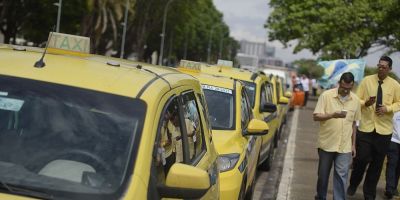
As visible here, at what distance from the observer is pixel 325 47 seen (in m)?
38.3

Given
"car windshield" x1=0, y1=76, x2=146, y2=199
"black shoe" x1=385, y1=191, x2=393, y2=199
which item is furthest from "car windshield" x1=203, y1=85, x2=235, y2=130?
"car windshield" x1=0, y1=76, x2=146, y2=199

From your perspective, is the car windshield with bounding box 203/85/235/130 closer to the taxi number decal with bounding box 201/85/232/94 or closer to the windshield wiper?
the taxi number decal with bounding box 201/85/232/94

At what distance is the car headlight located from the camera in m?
6.60

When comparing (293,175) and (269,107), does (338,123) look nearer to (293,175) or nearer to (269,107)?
(269,107)

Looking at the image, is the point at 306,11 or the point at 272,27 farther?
the point at 272,27

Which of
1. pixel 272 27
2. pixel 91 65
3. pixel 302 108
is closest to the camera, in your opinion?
pixel 91 65

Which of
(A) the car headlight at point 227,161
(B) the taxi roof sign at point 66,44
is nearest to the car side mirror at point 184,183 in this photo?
(B) the taxi roof sign at point 66,44

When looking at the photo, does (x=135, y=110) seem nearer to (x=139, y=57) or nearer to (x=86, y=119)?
(x=86, y=119)

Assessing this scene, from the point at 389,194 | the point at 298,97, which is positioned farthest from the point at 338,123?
the point at 298,97

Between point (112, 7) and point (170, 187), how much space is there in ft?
130

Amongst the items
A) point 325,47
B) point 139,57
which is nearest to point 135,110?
point 325,47

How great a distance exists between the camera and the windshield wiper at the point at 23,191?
3084 mm

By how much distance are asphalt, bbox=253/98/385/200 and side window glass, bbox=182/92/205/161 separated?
14.9 ft

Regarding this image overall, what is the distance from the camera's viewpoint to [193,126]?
4.62 meters
